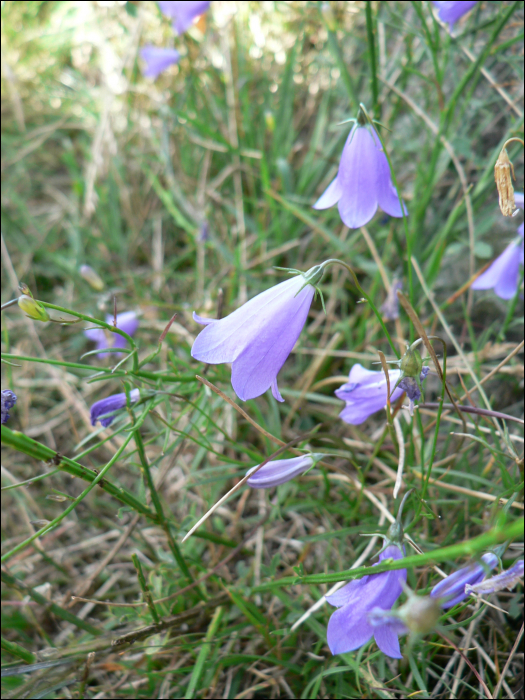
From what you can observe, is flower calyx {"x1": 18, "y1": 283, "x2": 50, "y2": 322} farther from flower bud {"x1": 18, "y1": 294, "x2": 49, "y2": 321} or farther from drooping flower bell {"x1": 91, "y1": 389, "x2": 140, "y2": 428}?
drooping flower bell {"x1": 91, "y1": 389, "x2": 140, "y2": 428}

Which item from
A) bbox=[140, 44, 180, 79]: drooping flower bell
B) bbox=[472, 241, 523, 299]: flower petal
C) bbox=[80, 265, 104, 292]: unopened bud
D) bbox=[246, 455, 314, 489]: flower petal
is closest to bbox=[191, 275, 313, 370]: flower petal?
bbox=[246, 455, 314, 489]: flower petal

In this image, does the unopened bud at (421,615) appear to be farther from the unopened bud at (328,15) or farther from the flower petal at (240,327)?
the unopened bud at (328,15)

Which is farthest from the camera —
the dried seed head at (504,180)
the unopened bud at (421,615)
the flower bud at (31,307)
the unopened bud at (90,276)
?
the unopened bud at (90,276)

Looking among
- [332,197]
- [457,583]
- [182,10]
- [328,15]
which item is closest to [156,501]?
[457,583]

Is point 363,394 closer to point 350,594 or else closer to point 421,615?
point 350,594

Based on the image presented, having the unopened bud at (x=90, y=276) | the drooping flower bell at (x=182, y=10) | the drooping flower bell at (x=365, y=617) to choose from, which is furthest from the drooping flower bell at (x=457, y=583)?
the drooping flower bell at (x=182, y=10)

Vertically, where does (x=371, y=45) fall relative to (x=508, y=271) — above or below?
above
